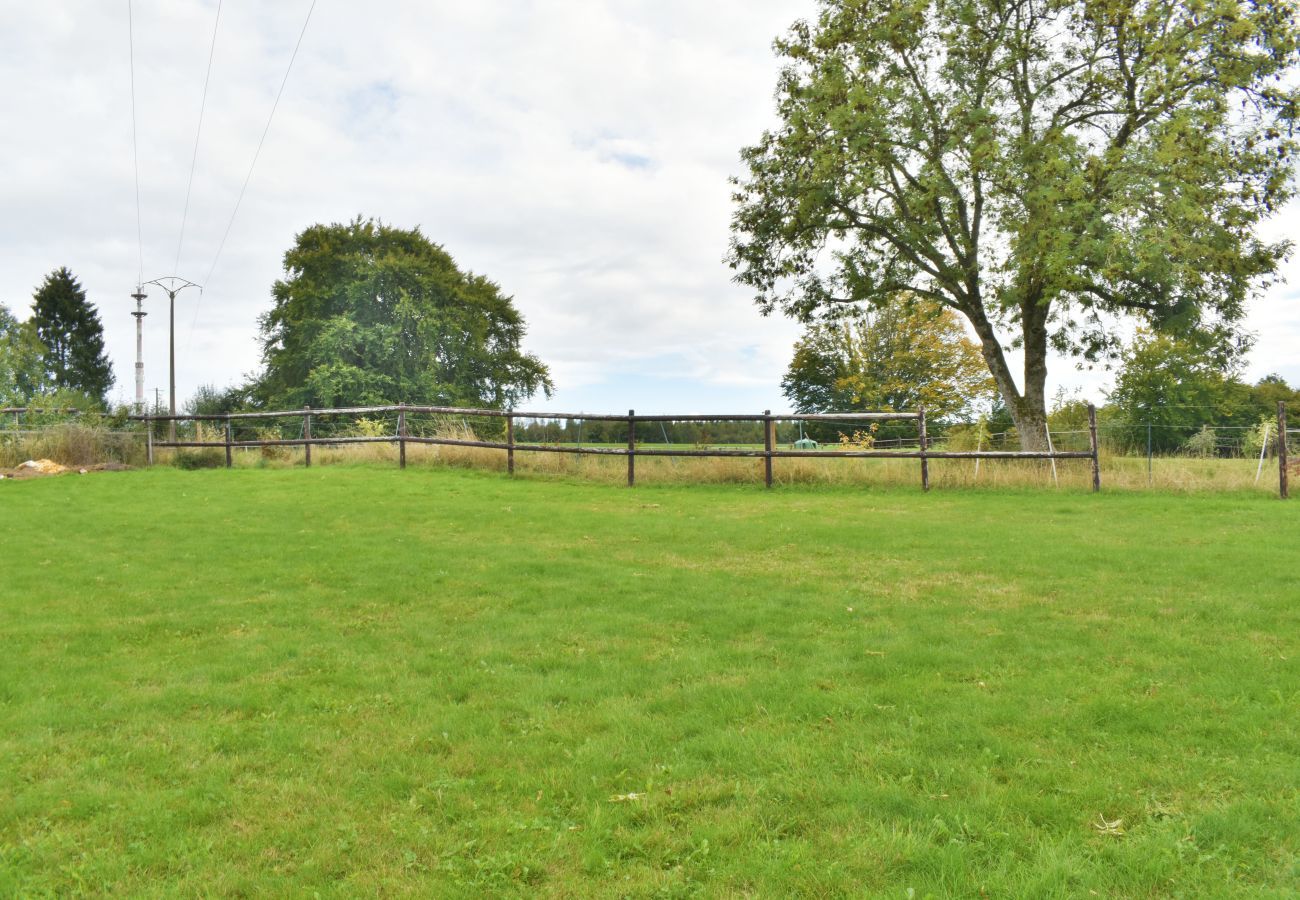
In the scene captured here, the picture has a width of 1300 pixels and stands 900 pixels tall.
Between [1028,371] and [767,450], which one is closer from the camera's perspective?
[767,450]

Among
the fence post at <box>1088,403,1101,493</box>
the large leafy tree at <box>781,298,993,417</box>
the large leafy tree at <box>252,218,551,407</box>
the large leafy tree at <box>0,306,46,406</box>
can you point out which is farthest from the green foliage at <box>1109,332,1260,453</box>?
the large leafy tree at <box>0,306,46,406</box>

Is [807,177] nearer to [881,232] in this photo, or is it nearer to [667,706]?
[881,232]

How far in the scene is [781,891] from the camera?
8.48ft

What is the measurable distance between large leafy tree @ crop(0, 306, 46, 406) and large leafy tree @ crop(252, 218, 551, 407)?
13.4 meters

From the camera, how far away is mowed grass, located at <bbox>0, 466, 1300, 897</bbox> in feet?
9.12

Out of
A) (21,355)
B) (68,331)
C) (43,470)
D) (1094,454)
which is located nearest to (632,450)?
(1094,454)

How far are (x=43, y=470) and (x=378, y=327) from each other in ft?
63.3

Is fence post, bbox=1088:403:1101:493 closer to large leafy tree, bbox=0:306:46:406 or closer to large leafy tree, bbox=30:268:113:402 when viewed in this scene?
large leafy tree, bbox=0:306:46:406

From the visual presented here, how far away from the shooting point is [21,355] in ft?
150

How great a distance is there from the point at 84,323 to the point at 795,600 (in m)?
64.4

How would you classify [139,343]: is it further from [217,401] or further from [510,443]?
[510,443]

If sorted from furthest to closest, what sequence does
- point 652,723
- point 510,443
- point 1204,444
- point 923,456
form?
1. point 1204,444
2. point 510,443
3. point 923,456
4. point 652,723

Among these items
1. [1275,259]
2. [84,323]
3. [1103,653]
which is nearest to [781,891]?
[1103,653]

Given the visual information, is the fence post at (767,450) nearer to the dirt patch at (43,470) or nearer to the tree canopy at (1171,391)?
the dirt patch at (43,470)
